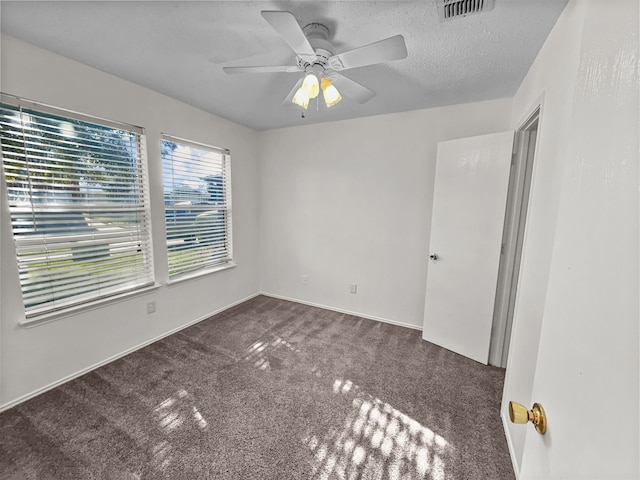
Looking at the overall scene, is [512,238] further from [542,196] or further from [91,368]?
[91,368]

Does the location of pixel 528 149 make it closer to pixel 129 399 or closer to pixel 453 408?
pixel 453 408

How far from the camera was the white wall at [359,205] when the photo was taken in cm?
283

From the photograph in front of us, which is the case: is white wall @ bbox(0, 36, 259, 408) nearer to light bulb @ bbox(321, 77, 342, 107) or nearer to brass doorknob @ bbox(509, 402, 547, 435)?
light bulb @ bbox(321, 77, 342, 107)

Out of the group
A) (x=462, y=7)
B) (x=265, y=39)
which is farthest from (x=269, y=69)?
(x=462, y=7)

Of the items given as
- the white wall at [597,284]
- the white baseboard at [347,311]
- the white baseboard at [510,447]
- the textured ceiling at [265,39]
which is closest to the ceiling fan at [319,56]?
the textured ceiling at [265,39]

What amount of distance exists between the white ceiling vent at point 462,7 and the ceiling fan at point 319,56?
0.93ft

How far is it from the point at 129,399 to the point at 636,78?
2.73 m

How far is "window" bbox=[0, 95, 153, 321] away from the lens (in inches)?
69.7

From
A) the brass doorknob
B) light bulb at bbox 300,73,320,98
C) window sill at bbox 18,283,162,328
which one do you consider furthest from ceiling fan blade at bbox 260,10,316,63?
window sill at bbox 18,283,162,328

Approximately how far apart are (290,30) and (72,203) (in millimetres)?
2037

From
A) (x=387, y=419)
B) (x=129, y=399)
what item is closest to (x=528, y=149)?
(x=387, y=419)

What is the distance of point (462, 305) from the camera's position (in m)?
2.47

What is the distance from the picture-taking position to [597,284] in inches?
17.0

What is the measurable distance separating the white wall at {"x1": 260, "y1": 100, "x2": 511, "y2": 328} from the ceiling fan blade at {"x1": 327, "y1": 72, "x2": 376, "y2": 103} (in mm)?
1128
